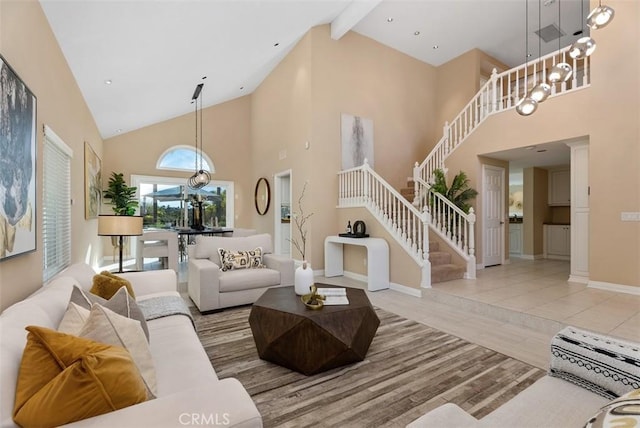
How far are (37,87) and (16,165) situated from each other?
947 mm

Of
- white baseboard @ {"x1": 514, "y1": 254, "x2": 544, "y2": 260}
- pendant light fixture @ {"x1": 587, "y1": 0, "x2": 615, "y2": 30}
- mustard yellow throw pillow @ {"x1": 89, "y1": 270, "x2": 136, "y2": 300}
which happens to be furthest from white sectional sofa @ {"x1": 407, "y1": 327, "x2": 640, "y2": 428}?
white baseboard @ {"x1": 514, "y1": 254, "x2": 544, "y2": 260}

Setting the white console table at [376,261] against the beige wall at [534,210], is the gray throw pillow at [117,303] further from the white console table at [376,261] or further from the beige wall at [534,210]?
the beige wall at [534,210]

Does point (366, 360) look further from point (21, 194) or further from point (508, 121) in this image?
point (508, 121)

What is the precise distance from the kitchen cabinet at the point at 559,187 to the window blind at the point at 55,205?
9629 millimetres

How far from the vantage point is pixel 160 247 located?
5.17m

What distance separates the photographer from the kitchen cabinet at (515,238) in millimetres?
7710

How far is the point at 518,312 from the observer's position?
3.30 meters

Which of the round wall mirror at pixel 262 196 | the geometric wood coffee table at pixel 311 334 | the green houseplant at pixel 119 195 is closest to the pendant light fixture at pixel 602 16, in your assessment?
the geometric wood coffee table at pixel 311 334

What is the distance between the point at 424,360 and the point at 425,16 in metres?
6.32

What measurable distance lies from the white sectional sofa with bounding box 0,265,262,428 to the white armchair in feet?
9.97

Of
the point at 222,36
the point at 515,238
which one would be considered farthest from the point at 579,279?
the point at 222,36

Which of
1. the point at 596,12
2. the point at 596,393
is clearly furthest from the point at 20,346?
the point at 596,12

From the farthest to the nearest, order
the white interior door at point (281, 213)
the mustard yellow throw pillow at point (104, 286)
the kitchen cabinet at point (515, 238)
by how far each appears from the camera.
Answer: the kitchen cabinet at point (515, 238) < the white interior door at point (281, 213) < the mustard yellow throw pillow at point (104, 286)

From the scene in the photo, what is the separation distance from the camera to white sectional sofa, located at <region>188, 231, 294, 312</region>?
11.8ft
